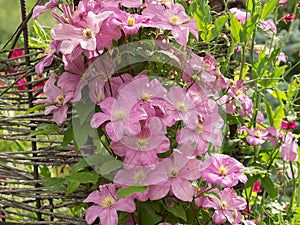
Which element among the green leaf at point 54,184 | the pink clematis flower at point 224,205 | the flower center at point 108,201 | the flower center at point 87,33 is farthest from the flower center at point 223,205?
the flower center at point 87,33

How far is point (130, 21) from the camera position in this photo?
109 centimetres

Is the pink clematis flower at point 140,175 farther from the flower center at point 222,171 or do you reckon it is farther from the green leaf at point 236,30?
the green leaf at point 236,30

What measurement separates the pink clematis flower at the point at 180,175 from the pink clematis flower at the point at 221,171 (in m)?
0.04

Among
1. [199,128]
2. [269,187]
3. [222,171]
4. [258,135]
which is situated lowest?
[269,187]

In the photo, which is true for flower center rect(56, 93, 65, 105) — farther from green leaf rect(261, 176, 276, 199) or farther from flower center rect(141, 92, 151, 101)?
green leaf rect(261, 176, 276, 199)

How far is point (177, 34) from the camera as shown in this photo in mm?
1112

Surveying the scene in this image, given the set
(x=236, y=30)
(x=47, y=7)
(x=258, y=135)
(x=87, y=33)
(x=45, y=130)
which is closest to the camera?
(x=87, y=33)

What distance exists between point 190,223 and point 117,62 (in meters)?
0.40

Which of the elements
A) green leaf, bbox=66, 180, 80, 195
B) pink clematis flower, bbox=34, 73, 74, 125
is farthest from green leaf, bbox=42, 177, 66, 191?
pink clematis flower, bbox=34, 73, 74, 125

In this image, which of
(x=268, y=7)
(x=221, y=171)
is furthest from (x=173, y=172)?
(x=268, y=7)

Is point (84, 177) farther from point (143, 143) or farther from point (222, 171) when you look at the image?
point (222, 171)

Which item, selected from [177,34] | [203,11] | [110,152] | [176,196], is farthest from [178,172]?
[203,11]

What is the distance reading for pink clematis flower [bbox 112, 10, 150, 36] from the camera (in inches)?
42.2

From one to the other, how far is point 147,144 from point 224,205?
0.87 feet
